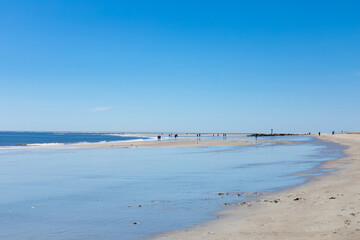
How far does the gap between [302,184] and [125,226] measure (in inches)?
423

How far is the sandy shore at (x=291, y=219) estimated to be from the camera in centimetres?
869

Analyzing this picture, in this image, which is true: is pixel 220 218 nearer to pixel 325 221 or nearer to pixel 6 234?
pixel 325 221

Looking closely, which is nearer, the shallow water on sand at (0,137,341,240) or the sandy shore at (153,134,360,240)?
the sandy shore at (153,134,360,240)

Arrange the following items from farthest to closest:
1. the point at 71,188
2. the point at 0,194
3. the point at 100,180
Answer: the point at 100,180
the point at 71,188
the point at 0,194

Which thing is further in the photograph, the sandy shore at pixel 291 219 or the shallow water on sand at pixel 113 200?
the shallow water on sand at pixel 113 200

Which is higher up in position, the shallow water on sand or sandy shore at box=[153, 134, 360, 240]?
sandy shore at box=[153, 134, 360, 240]

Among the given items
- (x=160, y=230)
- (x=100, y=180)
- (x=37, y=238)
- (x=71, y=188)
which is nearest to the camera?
(x=37, y=238)

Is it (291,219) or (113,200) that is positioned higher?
(291,219)

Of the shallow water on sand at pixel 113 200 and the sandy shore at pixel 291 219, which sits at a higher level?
the sandy shore at pixel 291 219

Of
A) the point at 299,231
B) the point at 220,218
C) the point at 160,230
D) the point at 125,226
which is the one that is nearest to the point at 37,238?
the point at 125,226

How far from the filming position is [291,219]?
10.2 m

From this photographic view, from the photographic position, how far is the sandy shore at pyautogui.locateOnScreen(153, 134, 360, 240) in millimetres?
8692

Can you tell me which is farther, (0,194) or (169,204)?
(0,194)

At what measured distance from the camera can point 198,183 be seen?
60.4 feet
